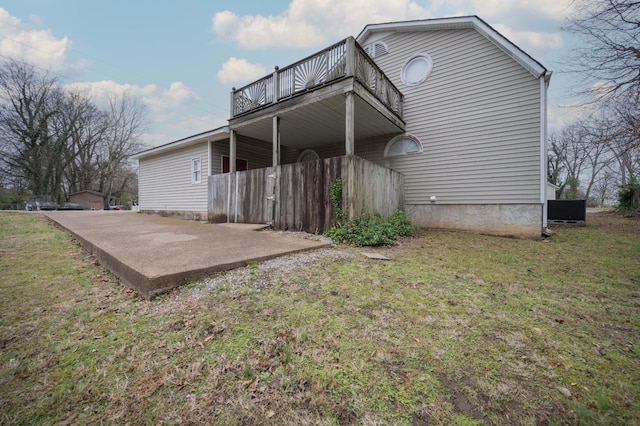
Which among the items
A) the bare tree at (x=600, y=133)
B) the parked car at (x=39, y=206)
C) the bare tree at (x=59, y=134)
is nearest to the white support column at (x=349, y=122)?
the bare tree at (x=600, y=133)

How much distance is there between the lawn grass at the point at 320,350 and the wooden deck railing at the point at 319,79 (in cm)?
528

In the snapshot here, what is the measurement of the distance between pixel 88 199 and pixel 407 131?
3651 centimetres

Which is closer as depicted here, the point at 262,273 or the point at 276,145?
the point at 262,273

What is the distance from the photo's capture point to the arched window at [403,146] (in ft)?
29.2

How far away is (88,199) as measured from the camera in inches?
1160

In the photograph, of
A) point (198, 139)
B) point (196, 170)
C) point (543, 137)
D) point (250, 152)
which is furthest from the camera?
point (250, 152)

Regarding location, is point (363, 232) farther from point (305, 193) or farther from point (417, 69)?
point (417, 69)

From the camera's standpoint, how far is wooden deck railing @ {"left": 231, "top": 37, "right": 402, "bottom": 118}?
616cm

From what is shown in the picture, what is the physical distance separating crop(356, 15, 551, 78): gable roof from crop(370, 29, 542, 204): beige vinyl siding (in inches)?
6.8

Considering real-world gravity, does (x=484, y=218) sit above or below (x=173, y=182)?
below

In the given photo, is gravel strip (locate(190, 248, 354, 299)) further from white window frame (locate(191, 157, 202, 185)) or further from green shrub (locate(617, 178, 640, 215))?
green shrub (locate(617, 178, 640, 215))

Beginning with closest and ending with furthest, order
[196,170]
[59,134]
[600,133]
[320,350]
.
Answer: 1. [320,350]
2. [600,133]
3. [196,170]
4. [59,134]

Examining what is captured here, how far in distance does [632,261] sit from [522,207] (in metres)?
2.78

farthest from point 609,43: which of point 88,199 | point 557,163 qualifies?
point 88,199
